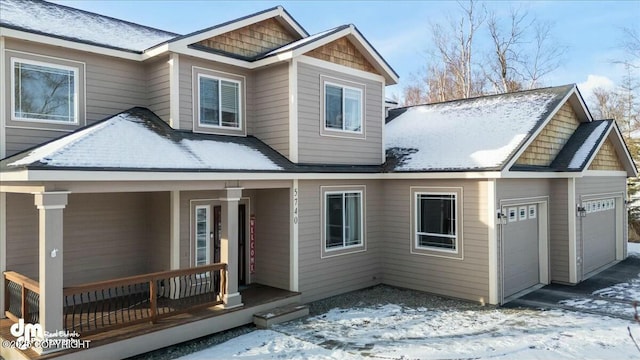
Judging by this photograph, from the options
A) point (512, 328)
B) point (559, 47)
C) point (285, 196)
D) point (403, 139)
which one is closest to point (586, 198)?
point (403, 139)

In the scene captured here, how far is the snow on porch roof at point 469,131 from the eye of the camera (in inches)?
428

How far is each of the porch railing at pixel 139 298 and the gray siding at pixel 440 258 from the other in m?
4.68

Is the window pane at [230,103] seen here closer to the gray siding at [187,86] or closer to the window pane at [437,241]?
the gray siding at [187,86]

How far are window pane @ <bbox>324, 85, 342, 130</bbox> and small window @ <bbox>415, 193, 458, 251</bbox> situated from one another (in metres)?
2.75

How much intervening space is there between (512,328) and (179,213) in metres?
6.88

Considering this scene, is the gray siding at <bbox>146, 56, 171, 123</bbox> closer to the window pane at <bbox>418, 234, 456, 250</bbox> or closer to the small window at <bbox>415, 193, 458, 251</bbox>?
the small window at <bbox>415, 193, 458, 251</bbox>

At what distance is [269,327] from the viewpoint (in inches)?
344

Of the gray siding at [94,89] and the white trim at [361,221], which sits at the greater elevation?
the gray siding at [94,89]

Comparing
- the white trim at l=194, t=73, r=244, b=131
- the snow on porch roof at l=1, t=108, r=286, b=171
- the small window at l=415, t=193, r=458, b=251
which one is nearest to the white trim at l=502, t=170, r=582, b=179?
the small window at l=415, t=193, r=458, b=251

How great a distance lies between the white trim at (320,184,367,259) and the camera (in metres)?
→ 10.8

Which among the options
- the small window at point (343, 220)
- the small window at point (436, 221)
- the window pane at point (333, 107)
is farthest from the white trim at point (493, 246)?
the window pane at point (333, 107)

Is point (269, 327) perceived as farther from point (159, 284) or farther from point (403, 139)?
point (403, 139)

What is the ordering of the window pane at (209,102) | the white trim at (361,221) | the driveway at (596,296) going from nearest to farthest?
the driveway at (596,296), the window pane at (209,102), the white trim at (361,221)

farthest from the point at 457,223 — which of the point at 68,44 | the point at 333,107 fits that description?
the point at 68,44
